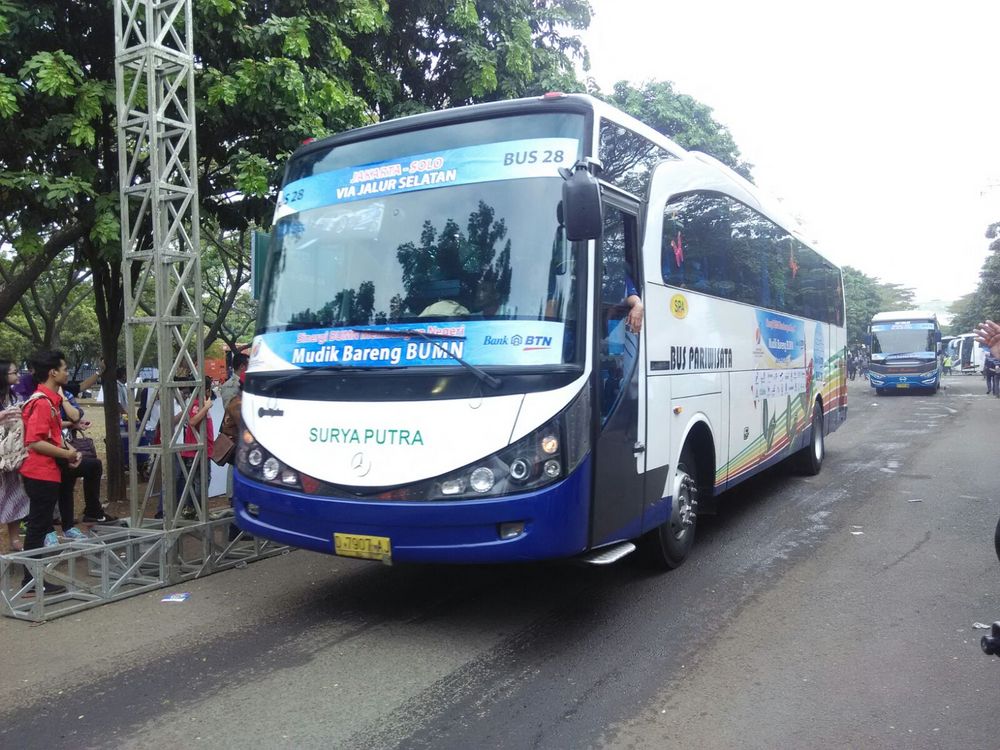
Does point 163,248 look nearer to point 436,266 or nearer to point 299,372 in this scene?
point 299,372

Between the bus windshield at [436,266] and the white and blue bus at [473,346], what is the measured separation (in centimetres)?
1

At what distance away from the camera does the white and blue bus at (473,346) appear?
4.63m

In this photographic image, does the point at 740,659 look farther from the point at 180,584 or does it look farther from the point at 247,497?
the point at 180,584

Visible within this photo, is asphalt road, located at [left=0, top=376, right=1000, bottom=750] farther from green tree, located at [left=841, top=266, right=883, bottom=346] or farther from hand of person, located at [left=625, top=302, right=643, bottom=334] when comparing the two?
green tree, located at [left=841, top=266, right=883, bottom=346]

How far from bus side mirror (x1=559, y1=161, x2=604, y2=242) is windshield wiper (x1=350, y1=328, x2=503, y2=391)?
88 centimetres

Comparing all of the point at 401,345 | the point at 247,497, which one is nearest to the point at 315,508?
the point at 247,497

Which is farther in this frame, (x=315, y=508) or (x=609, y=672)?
(x=315, y=508)

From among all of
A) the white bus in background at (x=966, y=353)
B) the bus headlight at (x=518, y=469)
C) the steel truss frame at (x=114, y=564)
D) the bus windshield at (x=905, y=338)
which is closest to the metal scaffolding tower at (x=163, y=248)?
the steel truss frame at (x=114, y=564)

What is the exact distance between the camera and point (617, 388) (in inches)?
203

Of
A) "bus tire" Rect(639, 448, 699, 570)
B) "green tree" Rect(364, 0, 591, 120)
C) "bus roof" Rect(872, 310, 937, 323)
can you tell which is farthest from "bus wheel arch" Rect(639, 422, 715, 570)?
"bus roof" Rect(872, 310, 937, 323)

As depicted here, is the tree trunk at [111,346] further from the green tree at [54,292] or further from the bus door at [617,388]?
the bus door at [617,388]

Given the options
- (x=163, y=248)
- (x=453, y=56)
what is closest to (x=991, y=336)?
(x=163, y=248)

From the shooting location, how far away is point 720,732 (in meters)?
3.76

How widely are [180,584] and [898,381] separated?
93.7ft
